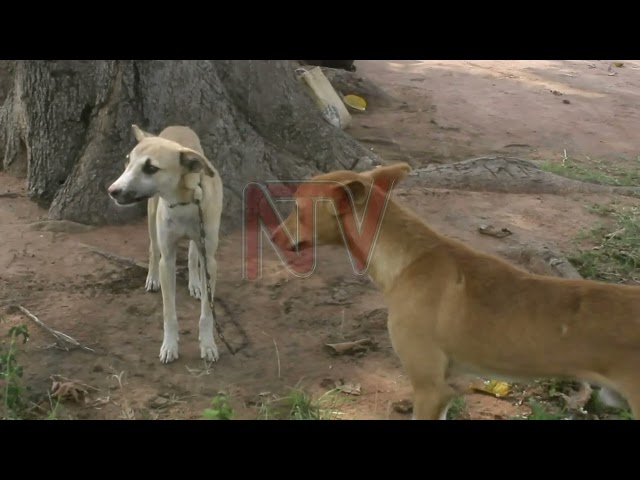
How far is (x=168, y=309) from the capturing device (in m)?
5.29

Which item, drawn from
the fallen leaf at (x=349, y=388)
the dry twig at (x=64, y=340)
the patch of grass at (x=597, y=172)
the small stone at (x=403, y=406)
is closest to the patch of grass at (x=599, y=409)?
the small stone at (x=403, y=406)

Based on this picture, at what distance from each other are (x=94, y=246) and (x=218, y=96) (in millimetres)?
2027

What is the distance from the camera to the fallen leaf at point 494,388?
16.1ft

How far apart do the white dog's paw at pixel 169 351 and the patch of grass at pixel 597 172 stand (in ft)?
19.3

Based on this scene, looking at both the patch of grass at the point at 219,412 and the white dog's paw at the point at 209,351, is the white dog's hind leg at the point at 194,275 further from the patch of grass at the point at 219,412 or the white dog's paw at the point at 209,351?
the patch of grass at the point at 219,412

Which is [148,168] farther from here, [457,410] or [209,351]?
[457,410]

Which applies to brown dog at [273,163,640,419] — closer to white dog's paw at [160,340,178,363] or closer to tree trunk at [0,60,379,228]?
white dog's paw at [160,340,178,363]

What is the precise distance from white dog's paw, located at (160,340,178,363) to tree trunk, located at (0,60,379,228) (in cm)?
219

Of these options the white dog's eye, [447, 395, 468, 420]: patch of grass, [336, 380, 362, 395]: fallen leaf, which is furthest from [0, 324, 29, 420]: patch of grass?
[447, 395, 468, 420]: patch of grass

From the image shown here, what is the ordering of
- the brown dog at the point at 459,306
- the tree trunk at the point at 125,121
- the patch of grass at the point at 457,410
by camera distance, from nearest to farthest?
the brown dog at the point at 459,306 < the patch of grass at the point at 457,410 < the tree trunk at the point at 125,121

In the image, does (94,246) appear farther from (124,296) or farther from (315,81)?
(315,81)

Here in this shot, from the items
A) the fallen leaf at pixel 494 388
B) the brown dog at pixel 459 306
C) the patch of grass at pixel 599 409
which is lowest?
the fallen leaf at pixel 494 388

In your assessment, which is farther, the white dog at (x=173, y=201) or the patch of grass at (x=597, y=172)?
the patch of grass at (x=597, y=172)

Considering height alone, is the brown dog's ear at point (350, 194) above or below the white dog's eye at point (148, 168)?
above
